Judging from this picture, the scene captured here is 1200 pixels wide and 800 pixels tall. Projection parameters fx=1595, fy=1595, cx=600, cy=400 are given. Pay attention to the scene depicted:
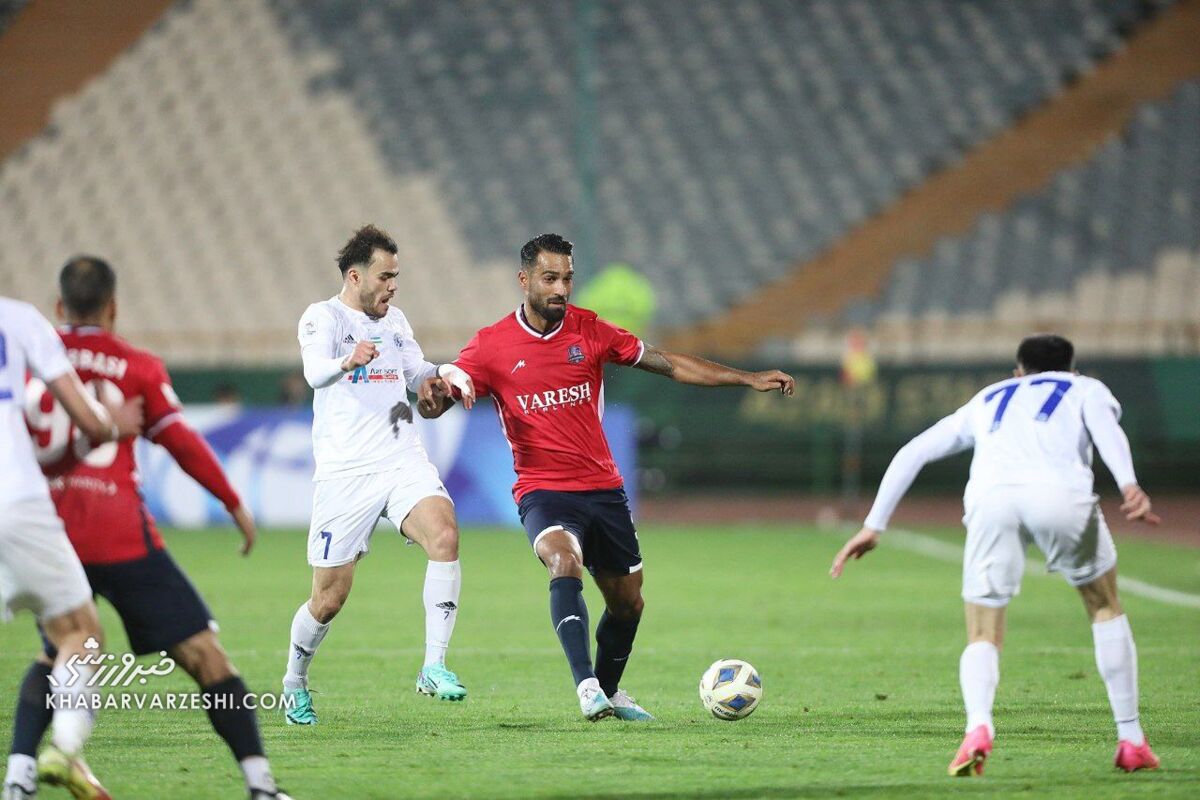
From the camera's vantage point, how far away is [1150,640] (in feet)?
35.6

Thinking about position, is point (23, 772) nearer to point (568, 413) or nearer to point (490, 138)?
point (568, 413)

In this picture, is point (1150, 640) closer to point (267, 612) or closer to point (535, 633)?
point (535, 633)

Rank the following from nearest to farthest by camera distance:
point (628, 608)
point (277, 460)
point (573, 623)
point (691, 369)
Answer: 1. point (573, 623)
2. point (628, 608)
3. point (691, 369)
4. point (277, 460)

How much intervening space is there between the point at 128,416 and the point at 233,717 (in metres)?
1.10

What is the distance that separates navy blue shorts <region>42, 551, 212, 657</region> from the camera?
5480 millimetres

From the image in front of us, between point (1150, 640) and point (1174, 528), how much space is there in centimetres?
1148

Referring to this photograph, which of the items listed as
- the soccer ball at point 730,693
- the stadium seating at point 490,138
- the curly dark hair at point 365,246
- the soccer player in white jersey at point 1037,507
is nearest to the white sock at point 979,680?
the soccer player in white jersey at point 1037,507

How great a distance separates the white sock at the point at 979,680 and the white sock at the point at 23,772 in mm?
3416

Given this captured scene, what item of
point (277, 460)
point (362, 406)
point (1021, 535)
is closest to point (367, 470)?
point (362, 406)

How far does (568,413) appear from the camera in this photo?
8.10 m

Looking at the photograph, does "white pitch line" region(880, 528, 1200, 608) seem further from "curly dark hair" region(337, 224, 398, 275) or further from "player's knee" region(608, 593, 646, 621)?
"curly dark hair" region(337, 224, 398, 275)

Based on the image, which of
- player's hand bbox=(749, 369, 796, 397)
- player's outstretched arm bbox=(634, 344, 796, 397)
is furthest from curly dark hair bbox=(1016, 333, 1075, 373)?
player's outstretched arm bbox=(634, 344, 796, 397)

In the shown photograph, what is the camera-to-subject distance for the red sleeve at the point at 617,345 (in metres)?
8.25

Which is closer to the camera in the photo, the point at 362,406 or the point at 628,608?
the point at 628,608
